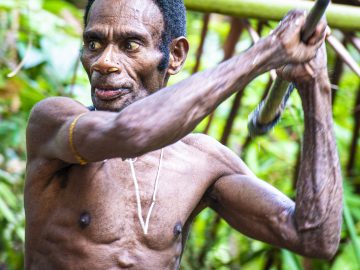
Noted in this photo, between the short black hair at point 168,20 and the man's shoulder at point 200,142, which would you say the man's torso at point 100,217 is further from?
the short black hair at point 168,20

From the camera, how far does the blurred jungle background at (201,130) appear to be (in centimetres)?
517

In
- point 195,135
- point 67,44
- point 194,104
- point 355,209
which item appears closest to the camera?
point 194,104

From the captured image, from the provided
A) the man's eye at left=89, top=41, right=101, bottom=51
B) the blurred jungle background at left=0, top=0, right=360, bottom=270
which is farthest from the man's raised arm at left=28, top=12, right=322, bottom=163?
the blurred jungle background at left=0, top=0, right=360, bottom=270

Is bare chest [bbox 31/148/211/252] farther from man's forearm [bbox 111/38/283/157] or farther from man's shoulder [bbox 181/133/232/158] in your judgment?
man's forearm [bbox 111/38/283/157]

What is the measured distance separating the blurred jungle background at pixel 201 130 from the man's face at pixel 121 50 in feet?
5.77

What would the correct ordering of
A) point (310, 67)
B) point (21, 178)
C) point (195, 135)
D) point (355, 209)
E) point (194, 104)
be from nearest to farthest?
point (194, 104)
point (310, 67)
point (195, 135)
point (355, 209)
point (21, 178)

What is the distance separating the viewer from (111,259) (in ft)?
9.86

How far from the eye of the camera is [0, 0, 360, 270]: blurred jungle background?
517 cm

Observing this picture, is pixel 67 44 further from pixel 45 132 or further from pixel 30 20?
pixel 45 132

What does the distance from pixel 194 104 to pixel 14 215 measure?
3.04 meters

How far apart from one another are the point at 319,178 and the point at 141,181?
0.58 metres

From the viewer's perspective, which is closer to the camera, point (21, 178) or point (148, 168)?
point (148, 168)

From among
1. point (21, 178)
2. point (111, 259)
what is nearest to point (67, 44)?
point (21, 178)

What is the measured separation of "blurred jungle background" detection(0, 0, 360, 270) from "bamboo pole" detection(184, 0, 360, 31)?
1.21 meters
